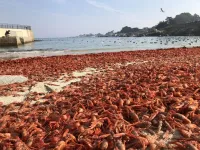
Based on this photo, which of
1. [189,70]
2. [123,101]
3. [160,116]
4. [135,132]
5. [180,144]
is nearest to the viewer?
[180,144]

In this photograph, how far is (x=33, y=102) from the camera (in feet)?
25.9

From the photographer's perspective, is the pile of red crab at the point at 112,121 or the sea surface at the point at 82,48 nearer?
the pile of red crab at the point at 112,121

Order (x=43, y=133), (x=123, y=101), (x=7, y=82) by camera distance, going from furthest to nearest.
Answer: (x=7, y=82)
(x=123, y=101)
(x=43, y=133)

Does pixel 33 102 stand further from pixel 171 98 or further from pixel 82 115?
pixel 171 98

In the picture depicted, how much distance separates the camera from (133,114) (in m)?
5.55

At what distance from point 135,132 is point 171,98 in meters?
2.10

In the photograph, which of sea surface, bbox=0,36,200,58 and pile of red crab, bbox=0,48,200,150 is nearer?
pile of red crab, bbox=0,48,200,150

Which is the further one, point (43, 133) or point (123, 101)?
point (123, 101)

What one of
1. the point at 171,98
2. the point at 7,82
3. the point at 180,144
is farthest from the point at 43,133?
the point at 7,82

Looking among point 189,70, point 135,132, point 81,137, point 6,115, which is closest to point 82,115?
point 81,137

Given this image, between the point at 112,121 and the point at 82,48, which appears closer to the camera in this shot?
the point at 112,121

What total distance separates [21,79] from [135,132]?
27.4 ft

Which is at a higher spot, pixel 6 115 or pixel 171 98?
pixel 171 98

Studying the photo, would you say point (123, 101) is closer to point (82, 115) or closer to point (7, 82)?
point (82, 115)
